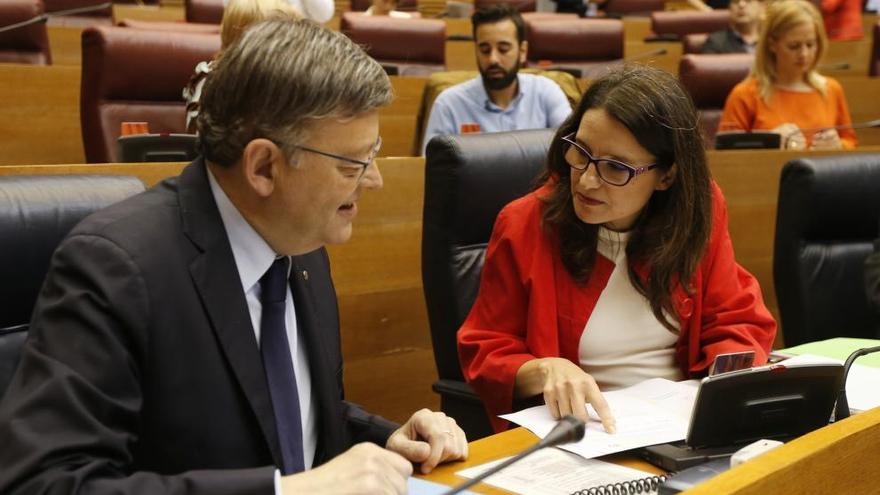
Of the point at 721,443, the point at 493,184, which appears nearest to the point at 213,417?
the point at 721,443

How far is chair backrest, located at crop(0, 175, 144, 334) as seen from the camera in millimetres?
934

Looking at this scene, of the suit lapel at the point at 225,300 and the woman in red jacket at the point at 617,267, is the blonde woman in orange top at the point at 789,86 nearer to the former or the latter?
the woman in red jacket at the point at 617,267

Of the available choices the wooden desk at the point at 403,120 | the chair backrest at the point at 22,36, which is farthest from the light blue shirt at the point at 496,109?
the chair backrest at the point at 22,36

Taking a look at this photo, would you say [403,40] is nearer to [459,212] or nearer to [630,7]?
[459,212]

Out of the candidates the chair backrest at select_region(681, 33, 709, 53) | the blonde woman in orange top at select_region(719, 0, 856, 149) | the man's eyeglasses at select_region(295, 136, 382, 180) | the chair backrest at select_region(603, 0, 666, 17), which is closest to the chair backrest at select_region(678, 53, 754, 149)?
the blonde woman in orange top at select_region(719, 0, 856, 149)

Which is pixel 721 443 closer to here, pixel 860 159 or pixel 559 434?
pixel 559 434

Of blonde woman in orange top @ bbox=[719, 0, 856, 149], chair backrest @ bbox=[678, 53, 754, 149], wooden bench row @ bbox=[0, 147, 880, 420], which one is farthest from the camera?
chair backrest @ bbox=[678, 53, 754, 149]

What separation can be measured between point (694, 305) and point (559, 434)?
66cm

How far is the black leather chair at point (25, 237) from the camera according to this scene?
934mm

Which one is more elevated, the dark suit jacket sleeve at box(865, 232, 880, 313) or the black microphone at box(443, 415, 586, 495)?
the black microphone at box(443, 415, 586, 495)

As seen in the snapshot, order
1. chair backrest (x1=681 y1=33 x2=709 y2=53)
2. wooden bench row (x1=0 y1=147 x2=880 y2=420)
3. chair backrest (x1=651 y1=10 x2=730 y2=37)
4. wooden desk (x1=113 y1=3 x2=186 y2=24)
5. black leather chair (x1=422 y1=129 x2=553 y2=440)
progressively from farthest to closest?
chair backrest (x1=651 y1=10 x2=730 y2=37)
chair backrest (x1=681 y1=33 x2=709 y2=53)
wooden desk (x1=113 y1=3 x2=186 y2=24)
wooden bench row (x1=0 y1=147 x2=880 y2=420)
black leather chair (x1=422 y1=129 x2=553 y2=440)

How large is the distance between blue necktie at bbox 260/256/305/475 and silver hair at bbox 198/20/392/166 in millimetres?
120

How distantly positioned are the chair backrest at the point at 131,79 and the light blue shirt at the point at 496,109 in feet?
2.32

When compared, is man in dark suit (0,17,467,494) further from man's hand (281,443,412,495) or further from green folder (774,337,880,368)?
green folder (774,337,880,368)
